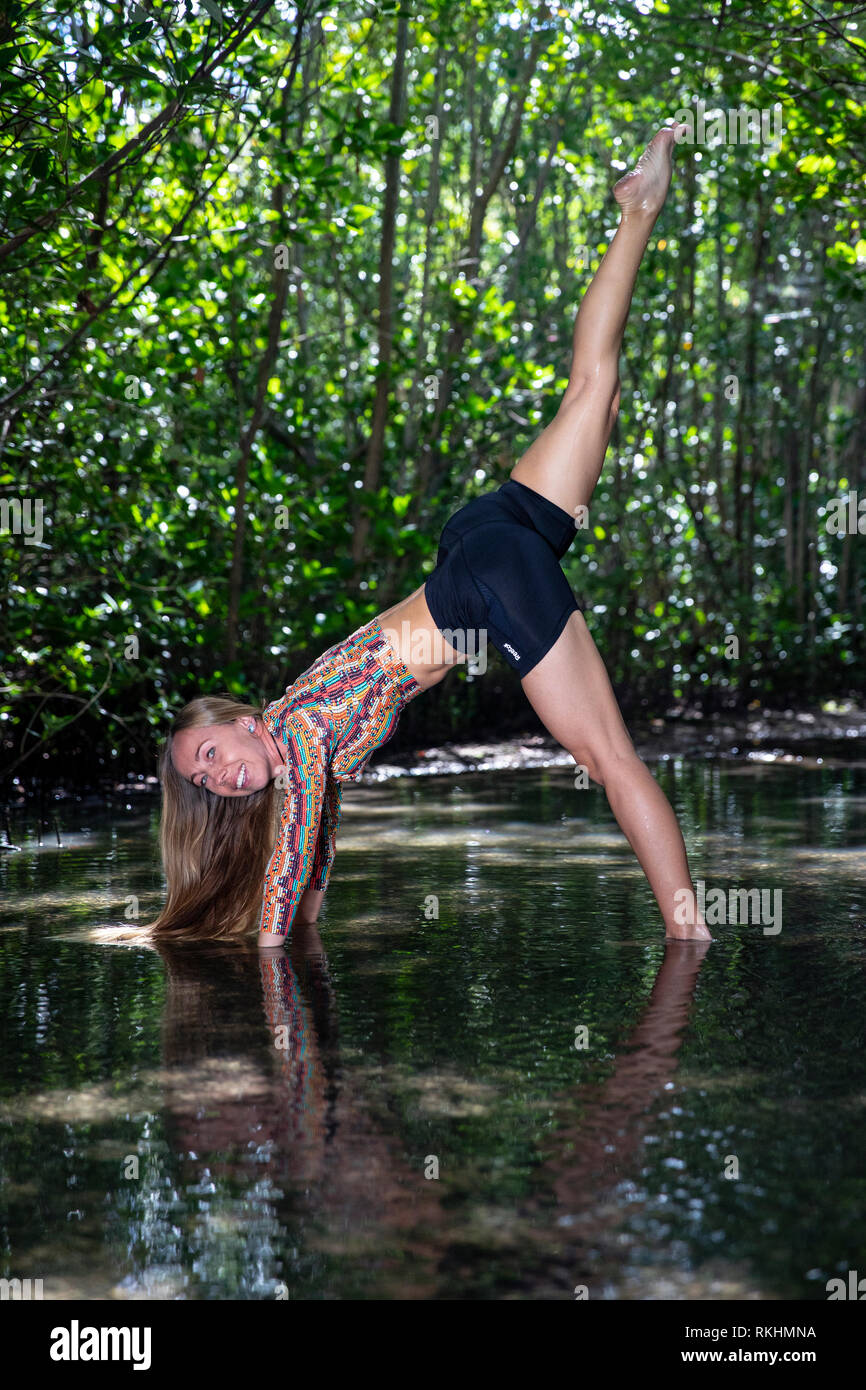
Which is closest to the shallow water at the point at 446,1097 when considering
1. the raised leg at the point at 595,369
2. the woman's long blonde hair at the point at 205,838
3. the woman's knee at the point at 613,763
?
the woman's long blonde hair at the point at 205,838

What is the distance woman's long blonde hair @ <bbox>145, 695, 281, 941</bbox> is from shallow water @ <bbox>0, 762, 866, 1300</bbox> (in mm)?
170

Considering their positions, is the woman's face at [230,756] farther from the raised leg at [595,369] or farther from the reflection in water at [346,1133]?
the raised leg at [595,369]

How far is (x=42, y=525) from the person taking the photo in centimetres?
691

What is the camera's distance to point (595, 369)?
14.0 ft

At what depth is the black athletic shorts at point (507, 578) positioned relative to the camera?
404cm

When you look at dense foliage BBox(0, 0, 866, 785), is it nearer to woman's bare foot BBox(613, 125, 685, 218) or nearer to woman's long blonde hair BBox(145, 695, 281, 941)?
woman's bare foot BBox(613, 125, 685, 218)

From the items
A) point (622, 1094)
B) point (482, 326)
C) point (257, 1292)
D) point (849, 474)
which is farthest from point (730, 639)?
point (257, 1292)

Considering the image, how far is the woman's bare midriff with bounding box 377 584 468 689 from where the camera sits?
4246mm

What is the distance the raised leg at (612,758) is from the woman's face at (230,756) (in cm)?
79

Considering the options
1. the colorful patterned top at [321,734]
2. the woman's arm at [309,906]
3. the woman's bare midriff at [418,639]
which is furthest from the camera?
the woman's arm at [309,906]

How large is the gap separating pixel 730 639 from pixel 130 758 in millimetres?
5531

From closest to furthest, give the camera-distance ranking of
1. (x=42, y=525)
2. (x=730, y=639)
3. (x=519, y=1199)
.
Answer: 1. (x=519, y=1199)
2. (x=42, y=525)
3. (x=730, y=639)

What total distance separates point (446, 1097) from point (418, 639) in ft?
5.80
